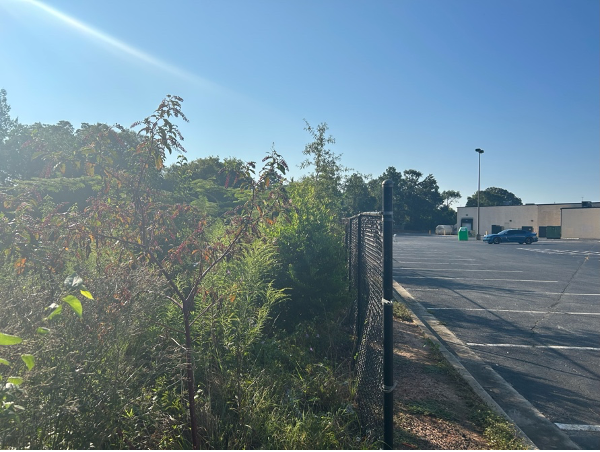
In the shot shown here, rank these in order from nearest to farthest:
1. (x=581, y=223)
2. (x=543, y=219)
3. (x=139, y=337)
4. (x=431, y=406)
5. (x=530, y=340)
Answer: (x=139, y=337), (x=431, y=406), (x=530, y=340), (x=581, y=223), (x=543, y=219)

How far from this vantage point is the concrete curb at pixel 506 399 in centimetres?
390

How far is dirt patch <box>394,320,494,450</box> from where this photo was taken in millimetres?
3713

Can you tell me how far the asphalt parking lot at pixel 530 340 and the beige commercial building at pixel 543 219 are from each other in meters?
36.4

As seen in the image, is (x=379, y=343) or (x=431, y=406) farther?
(x=431, y=406)

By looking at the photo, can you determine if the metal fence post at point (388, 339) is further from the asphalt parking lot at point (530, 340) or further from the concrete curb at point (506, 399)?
the asphalt parking lot at point (530, 340)

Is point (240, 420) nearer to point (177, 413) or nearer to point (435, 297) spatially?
point (177, 413)

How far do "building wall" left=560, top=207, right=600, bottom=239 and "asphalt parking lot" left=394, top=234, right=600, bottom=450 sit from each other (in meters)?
43.4

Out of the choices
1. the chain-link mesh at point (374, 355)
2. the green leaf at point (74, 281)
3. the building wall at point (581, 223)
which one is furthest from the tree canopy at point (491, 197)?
the green leaf at point (74, 281)

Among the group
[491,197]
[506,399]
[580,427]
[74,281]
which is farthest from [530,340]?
[491,197]

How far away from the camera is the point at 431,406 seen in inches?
174

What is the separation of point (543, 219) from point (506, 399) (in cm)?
6186

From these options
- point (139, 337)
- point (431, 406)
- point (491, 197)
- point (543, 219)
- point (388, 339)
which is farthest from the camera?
point (491, 197)

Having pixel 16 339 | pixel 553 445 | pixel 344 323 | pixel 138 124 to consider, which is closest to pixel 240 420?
pixel 16 339

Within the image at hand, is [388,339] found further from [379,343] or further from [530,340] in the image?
[530,340]
